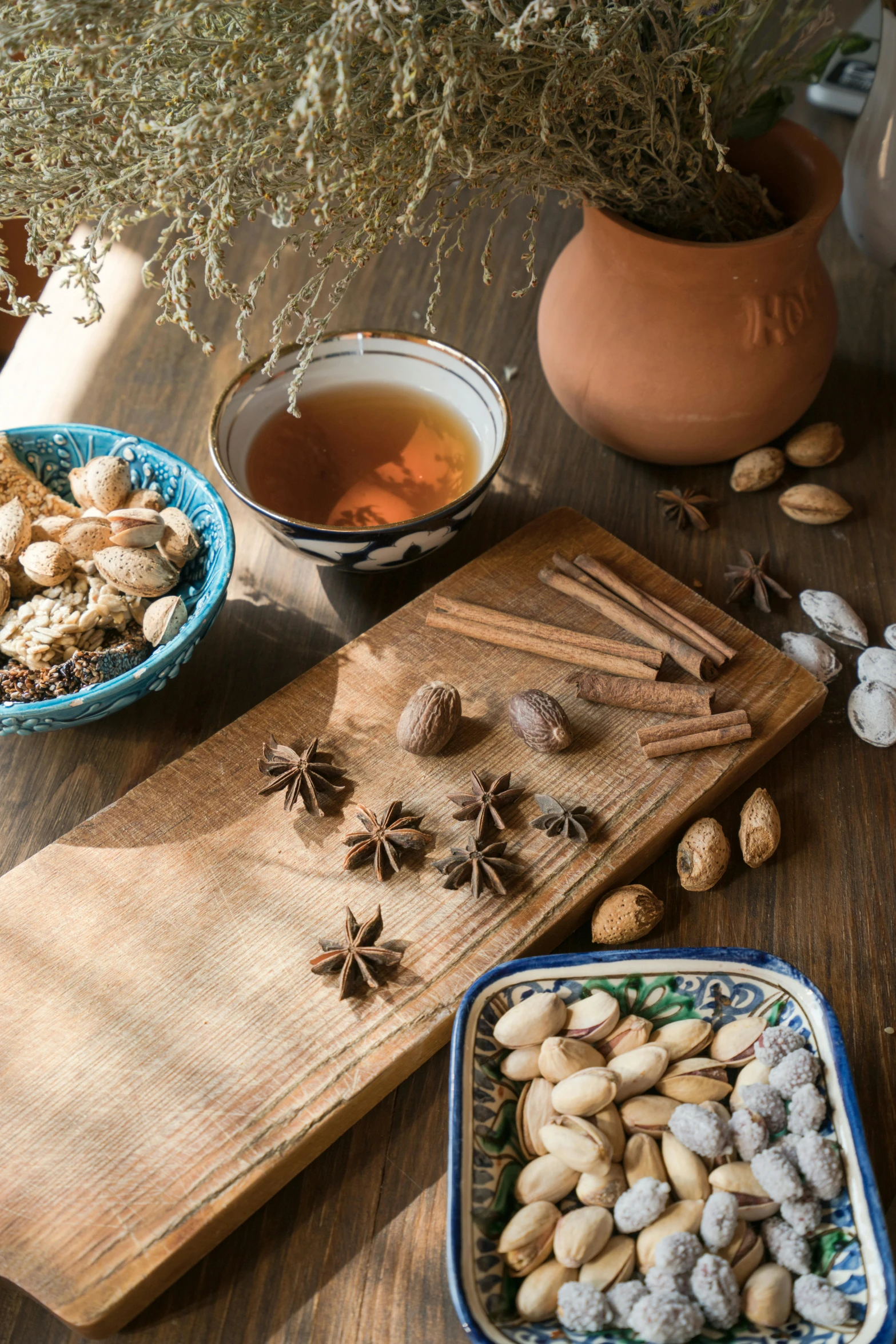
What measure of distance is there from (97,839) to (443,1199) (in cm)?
46

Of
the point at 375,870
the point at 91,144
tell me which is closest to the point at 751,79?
the point at 91,144

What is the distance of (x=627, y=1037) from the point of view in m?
0.85

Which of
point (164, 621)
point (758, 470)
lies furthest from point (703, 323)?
point (164, 621)

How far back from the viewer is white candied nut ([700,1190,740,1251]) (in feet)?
2.45

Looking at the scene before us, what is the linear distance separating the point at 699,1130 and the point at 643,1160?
52 mm

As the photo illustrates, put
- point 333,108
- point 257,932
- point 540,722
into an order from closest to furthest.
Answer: point 333,108, point 257,932, point 540,722

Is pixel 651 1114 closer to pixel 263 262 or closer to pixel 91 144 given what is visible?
pixel 91 144

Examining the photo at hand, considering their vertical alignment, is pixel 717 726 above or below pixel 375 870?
below

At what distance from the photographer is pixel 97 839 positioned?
100 centimetres

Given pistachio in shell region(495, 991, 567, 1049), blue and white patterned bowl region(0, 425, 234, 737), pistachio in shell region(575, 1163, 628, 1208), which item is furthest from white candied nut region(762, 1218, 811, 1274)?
blue and white patterned bowl region(0, 425, 234, 737)

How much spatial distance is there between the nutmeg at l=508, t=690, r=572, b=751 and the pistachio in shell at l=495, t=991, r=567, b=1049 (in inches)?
11.4

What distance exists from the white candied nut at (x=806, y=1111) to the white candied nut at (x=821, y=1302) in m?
0.10

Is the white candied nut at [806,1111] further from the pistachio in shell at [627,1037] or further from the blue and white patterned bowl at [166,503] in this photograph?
the blue and white patterned bowl at [166,503]

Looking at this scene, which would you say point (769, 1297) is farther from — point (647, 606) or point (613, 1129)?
point (647, 606)
